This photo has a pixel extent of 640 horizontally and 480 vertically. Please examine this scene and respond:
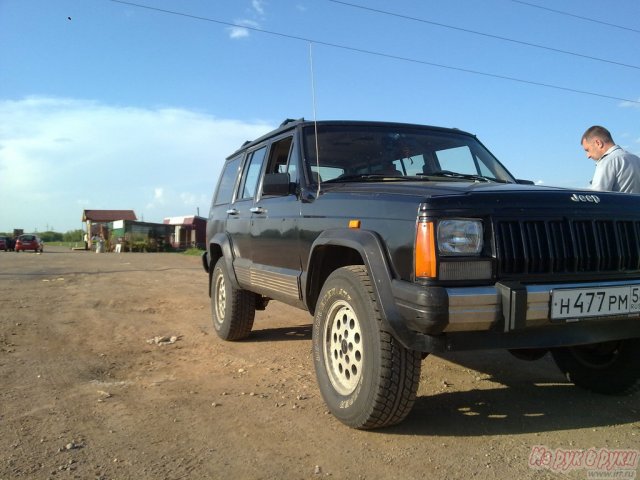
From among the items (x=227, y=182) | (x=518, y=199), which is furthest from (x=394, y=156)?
(x=227, y=182)

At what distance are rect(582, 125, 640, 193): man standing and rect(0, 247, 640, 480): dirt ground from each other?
5.56 feet

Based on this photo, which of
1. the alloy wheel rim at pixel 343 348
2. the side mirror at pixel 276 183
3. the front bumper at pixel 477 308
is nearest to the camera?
the front bumper at pixel 477 308

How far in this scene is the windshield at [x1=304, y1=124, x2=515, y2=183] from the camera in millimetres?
3982

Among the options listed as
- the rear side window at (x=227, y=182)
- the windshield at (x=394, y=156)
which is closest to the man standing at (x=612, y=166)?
the windshield at (x=394, y=156)

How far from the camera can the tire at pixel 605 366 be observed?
11.3 ft

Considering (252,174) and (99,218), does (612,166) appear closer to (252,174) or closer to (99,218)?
(252,174)

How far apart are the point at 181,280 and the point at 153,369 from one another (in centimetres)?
810

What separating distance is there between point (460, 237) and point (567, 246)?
63cm

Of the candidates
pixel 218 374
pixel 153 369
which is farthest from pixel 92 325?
pixel 218 374

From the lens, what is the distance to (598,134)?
4816 mm

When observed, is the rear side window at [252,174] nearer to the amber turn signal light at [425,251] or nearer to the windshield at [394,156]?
the windshield at [394,156]

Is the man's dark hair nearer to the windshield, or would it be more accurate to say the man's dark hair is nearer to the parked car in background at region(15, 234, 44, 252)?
the windshield

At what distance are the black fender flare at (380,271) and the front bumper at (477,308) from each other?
0.22 feet

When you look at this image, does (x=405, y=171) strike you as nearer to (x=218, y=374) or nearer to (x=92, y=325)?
(x=218, y=374)
